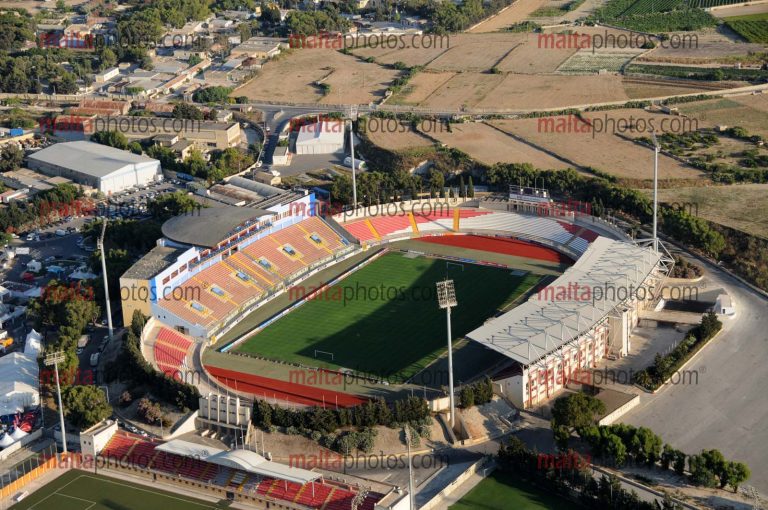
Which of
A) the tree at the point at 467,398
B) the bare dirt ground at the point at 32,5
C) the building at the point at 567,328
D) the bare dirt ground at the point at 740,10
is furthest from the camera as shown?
the bare dirt ground at the point at 32,5

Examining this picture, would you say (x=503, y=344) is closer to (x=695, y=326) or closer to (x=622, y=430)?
(x=622, y=430)

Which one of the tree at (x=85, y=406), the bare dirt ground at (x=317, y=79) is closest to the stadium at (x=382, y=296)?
the tree at (x=85, y=406)

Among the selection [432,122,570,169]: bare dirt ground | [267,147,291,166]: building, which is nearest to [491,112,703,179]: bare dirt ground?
[432,122,570,169]: bare dirt ground

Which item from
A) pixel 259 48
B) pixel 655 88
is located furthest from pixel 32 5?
pixel 655 88

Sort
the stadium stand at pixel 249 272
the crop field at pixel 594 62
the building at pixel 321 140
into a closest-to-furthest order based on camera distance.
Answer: the stadium stand at pixel 249 272
the building at pixel 321 140
the crop field at pixel 594 62

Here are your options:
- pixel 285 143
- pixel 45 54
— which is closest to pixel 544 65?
pixel 285 143

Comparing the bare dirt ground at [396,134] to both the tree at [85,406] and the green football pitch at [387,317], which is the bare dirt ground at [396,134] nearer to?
the green football pitch at [387,317]
